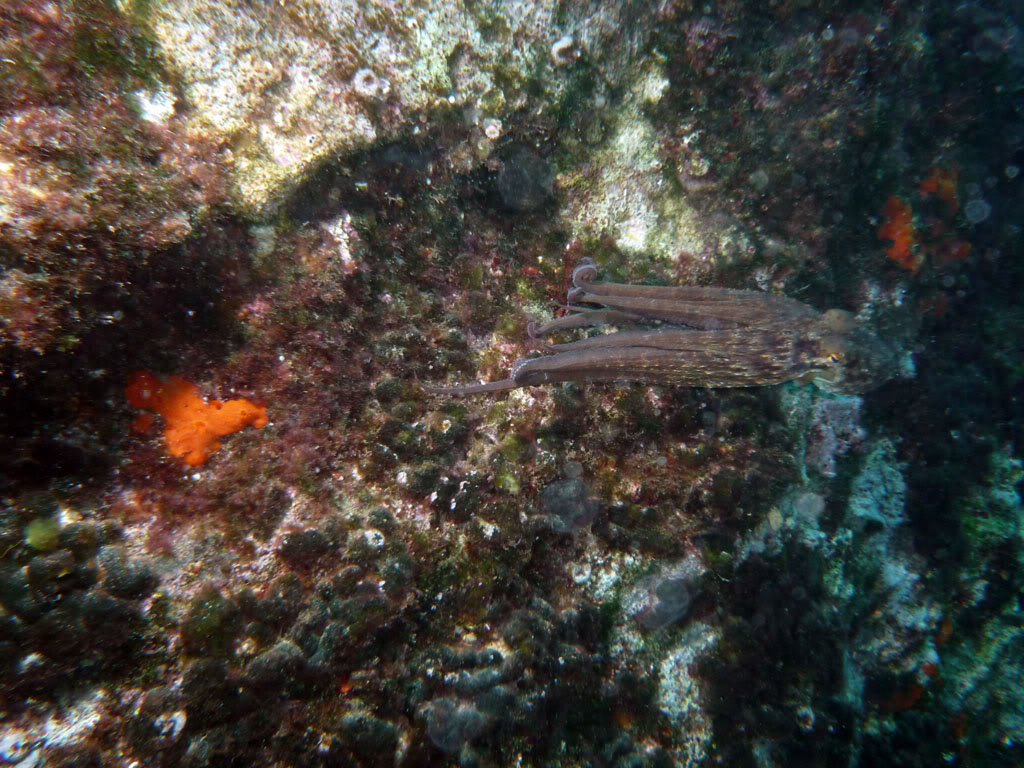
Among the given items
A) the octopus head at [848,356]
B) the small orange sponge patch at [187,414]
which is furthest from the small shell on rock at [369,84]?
the octopus head at [848,356]

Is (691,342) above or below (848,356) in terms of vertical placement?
below

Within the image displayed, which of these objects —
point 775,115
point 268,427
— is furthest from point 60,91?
point 775,115

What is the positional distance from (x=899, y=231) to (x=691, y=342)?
3948 mm

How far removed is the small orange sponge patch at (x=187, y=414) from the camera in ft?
10.2

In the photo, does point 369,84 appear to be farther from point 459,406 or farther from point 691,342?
point 691,342

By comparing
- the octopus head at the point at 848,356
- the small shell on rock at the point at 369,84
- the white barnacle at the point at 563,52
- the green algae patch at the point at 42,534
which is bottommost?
the green algae patch at the point at 42,534

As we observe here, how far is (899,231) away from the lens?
18.3ft

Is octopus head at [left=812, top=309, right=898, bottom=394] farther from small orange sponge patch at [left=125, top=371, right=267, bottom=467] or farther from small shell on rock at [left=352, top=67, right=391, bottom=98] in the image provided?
small orange sponge patch at [left=125, top=371, right=267, bottom=467]

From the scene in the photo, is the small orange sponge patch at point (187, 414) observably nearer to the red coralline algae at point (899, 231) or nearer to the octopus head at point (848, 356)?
the octopus head at point (848, 356)

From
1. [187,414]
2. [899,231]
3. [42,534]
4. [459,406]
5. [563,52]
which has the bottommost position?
[42,534]

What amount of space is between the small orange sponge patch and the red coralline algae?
24.2 ft

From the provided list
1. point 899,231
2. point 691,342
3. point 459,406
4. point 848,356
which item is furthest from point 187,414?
point 899,231

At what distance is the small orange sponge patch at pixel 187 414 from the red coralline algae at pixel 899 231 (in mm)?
7370

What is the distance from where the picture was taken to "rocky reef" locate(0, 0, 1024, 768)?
273cm
